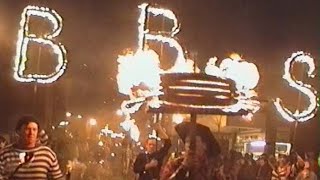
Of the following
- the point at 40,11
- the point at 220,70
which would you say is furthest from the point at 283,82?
the point at 40,11

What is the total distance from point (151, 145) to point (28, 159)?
460 cm

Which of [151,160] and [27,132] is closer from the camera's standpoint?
[27,132]

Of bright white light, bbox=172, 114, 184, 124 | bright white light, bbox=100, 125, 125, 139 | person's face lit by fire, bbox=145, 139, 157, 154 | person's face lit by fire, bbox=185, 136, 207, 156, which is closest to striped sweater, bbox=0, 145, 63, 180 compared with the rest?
person's face lit by fire, bbox=185, 136, 207, 156

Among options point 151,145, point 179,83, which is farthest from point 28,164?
point 151,145

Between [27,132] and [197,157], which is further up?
[27,132]

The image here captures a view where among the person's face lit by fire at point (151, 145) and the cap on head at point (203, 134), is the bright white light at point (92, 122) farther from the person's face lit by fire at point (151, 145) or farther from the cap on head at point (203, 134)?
the cap on head at point (203, 134)

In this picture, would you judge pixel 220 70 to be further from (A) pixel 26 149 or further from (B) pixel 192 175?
→ (A) pixel 26 149

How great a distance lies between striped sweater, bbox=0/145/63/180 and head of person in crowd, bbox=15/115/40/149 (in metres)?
0.09

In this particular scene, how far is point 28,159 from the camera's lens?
355 inches

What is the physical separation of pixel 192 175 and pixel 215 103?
1179 millimetres

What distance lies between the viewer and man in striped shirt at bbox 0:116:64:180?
356 inches

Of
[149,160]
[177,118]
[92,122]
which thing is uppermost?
[177,118]

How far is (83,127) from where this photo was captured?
5219cm

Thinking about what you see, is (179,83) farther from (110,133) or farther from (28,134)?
(110,133)
